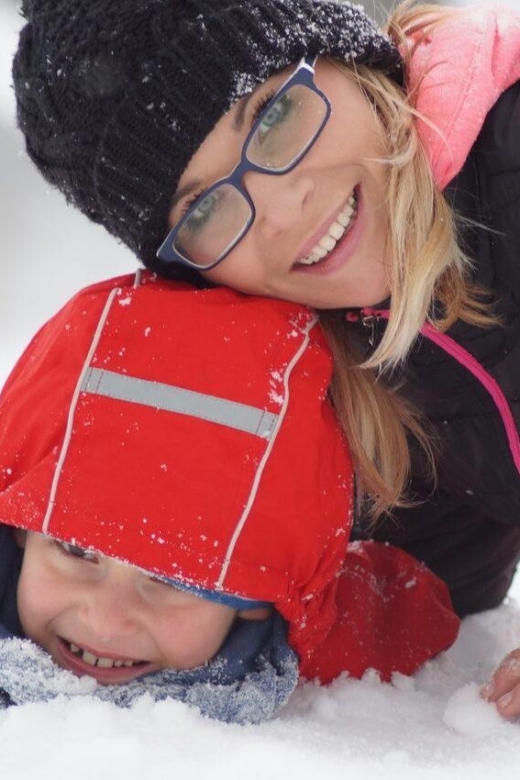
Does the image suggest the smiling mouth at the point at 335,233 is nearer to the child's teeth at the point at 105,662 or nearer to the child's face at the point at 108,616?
the child's face at the point at 108,616

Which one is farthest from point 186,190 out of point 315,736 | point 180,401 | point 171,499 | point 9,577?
point 315,736

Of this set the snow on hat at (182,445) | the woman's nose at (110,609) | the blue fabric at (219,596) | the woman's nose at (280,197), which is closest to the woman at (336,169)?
the woman's nose at (280,197)

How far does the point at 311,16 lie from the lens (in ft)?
4.56

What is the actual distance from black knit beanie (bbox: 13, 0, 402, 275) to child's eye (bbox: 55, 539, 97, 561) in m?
0.49

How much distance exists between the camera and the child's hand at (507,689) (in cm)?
131

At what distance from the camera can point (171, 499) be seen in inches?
52.2

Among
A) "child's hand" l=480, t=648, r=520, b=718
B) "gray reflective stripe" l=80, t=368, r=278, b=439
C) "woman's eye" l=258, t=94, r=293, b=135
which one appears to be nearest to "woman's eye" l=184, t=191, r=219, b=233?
"woman's eye" l=258, t=94, r=293, b=135

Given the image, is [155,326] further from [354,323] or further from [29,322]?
[29,322]

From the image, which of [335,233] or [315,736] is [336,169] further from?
[315,736]

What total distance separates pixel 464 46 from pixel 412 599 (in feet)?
2.95

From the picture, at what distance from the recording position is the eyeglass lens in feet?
4.45

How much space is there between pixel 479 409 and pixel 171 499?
57cm

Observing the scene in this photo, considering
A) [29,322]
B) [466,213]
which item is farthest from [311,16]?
[29,322]

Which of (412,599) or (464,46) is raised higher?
(464,46)
